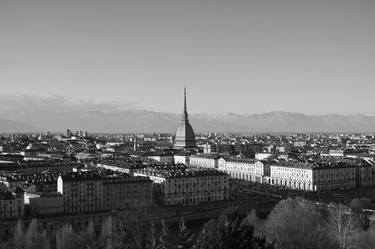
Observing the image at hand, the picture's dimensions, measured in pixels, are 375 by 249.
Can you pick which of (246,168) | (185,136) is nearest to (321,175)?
(246,168)

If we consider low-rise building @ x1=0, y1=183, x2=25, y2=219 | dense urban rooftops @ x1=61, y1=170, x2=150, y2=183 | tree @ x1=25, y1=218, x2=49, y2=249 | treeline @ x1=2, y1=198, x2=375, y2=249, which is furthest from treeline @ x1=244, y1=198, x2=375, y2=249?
low-rise building @ x1=0, y1=183, x2=25, y2=219

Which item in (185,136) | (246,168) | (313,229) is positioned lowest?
(313,229)

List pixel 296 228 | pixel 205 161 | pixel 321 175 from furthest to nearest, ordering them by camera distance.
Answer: pixel 205 161
pixel 321 175
pixel 296 228

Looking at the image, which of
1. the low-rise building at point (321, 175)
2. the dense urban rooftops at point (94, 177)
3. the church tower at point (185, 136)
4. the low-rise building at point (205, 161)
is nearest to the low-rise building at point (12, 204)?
the dense urban rooftops at point (94, 177)

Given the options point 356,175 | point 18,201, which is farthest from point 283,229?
point 356,175

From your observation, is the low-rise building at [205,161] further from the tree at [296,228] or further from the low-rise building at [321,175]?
the tree at [296,228]

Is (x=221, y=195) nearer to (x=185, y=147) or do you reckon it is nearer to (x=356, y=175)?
(x=356, y=175)

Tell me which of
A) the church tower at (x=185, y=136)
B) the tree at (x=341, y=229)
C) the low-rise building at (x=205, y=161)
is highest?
the church tower at (x=185, y=136)

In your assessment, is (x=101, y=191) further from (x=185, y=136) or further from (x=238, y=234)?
(x=185, y=136)

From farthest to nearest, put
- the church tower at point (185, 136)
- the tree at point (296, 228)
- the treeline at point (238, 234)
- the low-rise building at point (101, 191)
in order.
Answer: the church tower at point (185, 136), the low-rise building at point (101, 191), the tree at point (296, 228), the treeline at point (238, 234)
